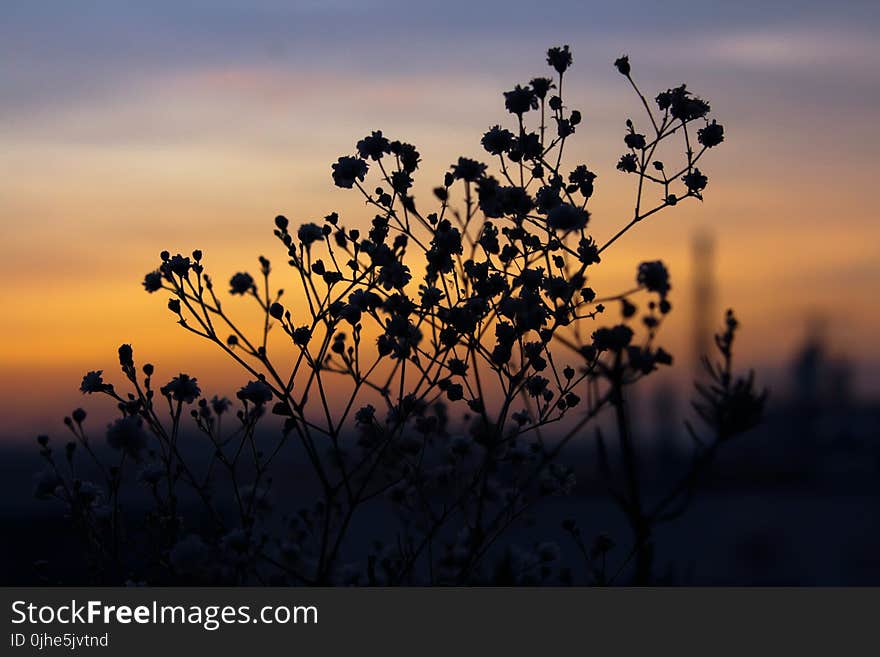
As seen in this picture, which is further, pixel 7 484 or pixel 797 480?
pixel 797 480

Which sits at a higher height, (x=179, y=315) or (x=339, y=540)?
(x=179, y=315)

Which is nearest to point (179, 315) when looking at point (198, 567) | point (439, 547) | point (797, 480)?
point (198, 567)

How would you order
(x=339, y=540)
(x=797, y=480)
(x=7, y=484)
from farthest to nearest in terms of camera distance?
(x=797, y=480), (x=7, y=484), (x=339, y=540)

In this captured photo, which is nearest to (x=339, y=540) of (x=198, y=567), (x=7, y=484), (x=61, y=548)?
(x=198, y=567)

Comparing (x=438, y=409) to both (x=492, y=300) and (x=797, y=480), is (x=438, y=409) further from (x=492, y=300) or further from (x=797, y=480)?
(x=797, y=480)

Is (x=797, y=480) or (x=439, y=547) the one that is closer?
(x=439, y=547)

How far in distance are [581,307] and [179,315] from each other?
2128 mm

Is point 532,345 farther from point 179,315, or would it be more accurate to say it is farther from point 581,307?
point 179,315

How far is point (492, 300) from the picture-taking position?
220 inches

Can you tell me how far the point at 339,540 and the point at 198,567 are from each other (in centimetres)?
73
